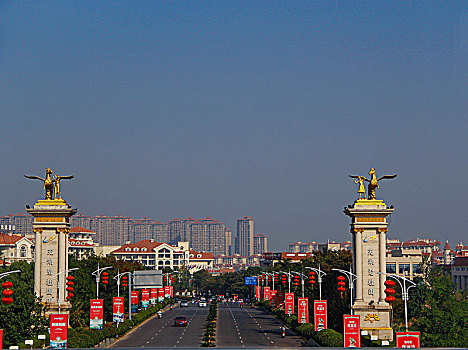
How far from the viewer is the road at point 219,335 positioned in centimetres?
7182

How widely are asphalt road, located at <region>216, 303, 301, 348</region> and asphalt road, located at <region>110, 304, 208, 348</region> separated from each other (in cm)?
262

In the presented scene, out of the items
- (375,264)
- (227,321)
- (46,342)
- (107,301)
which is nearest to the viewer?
(46,342)

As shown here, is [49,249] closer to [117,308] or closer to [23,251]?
[117,308]

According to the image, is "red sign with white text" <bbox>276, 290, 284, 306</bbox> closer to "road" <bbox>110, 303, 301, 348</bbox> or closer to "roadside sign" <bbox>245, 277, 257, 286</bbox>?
"road" <bbox>110, 303, 301, 348</bbox>

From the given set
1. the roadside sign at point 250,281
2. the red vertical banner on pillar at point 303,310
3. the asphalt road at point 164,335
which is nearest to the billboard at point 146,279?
the asphalt road at point 164,335

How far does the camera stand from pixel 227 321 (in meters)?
107

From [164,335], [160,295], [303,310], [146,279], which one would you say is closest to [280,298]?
[146,279]

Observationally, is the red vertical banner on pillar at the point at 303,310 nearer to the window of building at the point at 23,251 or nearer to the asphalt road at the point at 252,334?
the asphalt road at the point at 252,334

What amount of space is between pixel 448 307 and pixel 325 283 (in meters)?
16.8

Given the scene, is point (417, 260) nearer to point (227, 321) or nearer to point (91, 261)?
Result: point (227, 321)

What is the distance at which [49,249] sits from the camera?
2648 inches

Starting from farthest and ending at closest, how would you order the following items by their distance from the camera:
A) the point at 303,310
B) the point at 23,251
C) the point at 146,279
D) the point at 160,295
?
the point at 23,251, the point at 160,295, the point at 146,279, the point at 303,310

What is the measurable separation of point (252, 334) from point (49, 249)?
2632 centimetres

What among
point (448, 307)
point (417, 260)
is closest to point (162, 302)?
point (417, 260)
